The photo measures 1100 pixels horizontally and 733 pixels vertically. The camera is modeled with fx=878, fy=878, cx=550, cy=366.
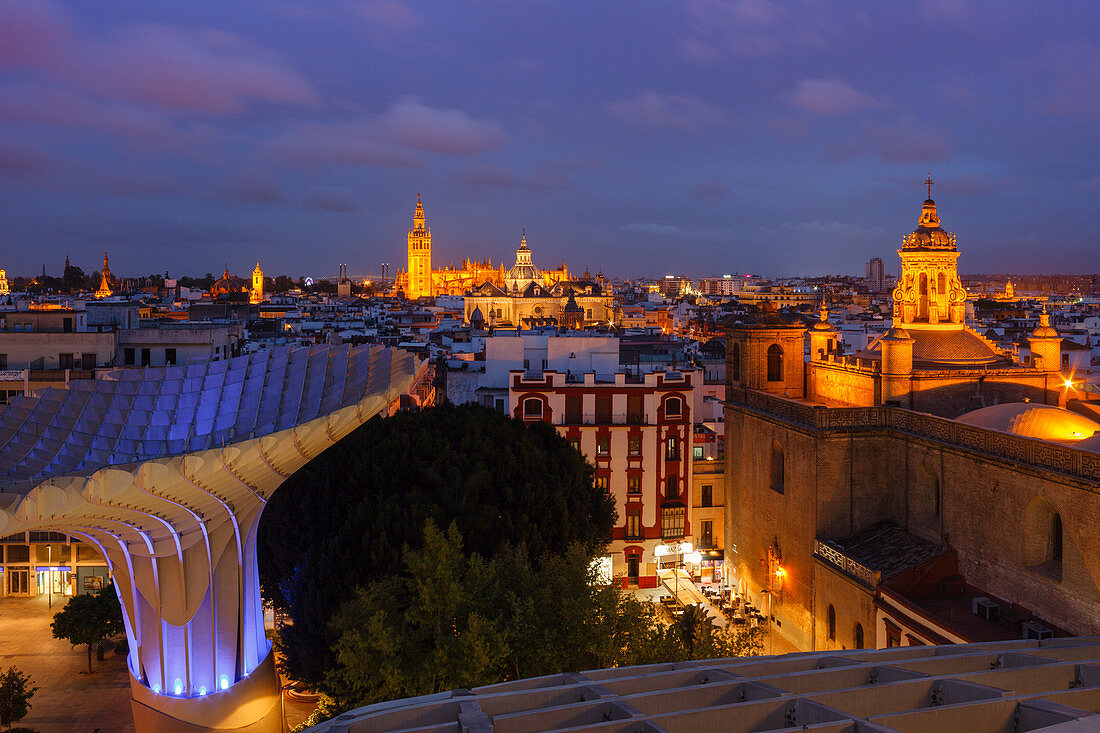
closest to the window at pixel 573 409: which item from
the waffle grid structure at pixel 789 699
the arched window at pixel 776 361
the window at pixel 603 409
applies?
the window at pixel 603 409

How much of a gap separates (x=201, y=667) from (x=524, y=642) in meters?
6.40

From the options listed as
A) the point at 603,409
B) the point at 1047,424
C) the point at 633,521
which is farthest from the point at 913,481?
the point at 603,409

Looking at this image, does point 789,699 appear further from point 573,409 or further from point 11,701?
point 573,409

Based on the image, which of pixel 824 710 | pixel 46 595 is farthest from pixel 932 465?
pixel 46 595

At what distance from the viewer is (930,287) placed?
1232 inches

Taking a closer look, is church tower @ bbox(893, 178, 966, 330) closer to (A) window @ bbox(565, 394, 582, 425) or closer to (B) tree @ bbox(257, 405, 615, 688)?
(A) window @ bbox(565, 394, 582, 425)

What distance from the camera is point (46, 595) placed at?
108ft

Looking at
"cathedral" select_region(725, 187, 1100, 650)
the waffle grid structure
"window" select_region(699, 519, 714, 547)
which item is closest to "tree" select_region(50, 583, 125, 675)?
the waffle grid structure

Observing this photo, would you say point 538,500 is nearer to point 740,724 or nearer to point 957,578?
point 957,578

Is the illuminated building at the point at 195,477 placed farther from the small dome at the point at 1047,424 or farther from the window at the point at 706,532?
the window at the point at 706,532

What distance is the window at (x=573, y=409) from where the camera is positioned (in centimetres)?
3347

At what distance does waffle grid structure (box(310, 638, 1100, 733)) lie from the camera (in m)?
9.28

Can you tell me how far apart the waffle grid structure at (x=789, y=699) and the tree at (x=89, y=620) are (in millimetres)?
18602

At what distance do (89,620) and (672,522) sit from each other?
65.7ft
